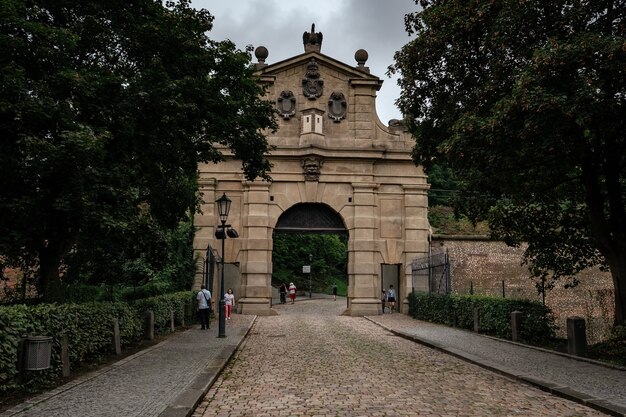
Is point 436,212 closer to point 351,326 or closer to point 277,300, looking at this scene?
point 277,300

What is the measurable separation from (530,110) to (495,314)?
8.72 meters

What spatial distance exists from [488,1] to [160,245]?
9192 millimetres

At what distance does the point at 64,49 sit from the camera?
37.5 feet

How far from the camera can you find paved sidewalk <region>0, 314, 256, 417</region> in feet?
22.5

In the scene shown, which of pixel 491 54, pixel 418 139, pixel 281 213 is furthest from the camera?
pixel 281 213

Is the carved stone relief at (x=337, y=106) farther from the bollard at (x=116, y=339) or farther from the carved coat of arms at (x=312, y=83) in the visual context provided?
the bollard at (x=116, y=339)

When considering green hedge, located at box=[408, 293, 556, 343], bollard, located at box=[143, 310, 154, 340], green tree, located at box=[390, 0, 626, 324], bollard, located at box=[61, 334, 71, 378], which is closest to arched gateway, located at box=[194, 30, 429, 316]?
green hedge, located at box=[408, 293, 556, 343]

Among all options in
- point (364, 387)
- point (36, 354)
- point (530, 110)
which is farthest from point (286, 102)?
point (36, 354)

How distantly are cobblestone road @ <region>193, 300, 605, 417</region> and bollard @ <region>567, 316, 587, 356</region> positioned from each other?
266 centimetres

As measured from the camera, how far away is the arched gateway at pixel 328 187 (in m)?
28.1

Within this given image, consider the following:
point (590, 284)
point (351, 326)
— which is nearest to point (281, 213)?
point (351, 326)

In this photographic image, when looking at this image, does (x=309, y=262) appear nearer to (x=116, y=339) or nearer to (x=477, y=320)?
(x=477, y=320)

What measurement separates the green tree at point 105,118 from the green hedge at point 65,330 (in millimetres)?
1392

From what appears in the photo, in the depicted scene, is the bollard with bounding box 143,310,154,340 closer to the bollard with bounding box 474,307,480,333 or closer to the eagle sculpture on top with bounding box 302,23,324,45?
the bollard with bounding box 474,307,480,333
